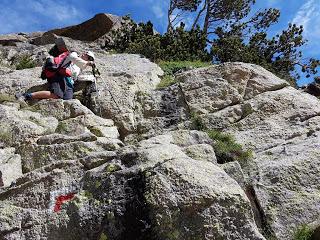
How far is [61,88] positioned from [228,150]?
5209 mm

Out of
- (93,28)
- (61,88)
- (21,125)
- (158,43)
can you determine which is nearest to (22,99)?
(61,88)

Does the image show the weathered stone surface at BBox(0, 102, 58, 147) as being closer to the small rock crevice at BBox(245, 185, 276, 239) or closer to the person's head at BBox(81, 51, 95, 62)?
the person's head at BBox(81, 51, 95, 62)

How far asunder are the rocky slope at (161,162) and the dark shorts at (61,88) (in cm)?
49

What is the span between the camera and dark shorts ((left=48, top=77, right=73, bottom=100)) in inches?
495

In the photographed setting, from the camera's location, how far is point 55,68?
503 inches

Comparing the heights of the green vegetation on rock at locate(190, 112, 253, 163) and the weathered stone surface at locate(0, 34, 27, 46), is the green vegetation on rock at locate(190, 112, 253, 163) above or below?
below

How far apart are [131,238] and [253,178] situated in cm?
277

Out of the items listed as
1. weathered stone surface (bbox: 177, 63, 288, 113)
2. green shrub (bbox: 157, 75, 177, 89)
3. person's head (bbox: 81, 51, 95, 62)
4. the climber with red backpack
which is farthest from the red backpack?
weathered stone surface (bbox: 177, 63, 288, 113)

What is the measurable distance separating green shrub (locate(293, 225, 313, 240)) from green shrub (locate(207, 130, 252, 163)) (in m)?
2.21

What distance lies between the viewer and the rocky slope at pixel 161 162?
6633 mm

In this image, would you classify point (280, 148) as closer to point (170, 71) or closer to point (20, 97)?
point (20, 97)

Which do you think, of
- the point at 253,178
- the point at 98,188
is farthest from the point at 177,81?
the point at 98,188

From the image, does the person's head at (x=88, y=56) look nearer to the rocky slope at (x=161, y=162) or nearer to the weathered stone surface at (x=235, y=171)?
the rocky slope at (x=161, y=162)

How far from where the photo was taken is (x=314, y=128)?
34.0 feet
